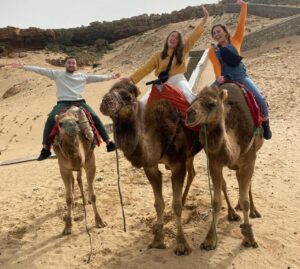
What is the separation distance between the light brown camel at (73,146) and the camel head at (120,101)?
1.23 metres

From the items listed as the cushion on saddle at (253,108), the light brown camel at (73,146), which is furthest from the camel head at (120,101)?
the cushion on saddle at (253,108)

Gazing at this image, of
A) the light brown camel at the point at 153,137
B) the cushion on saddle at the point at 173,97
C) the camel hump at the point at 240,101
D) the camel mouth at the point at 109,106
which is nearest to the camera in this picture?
the camel mouth at the point at 109,106

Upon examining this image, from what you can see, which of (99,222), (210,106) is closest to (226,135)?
(210,106)

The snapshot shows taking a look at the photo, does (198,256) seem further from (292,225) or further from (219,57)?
(219,57)

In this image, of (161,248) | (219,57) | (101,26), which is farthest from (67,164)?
(101,26)

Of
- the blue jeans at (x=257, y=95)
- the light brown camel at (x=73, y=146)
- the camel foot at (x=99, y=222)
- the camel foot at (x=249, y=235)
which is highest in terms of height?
the blue jeans at (x=257, y=95)

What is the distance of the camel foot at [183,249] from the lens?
205 inches

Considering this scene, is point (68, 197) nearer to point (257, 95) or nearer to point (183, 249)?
point (183, 249)

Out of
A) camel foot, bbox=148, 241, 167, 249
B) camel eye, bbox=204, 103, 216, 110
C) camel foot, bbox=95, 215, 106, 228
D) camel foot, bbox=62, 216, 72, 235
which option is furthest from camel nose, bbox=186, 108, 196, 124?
camel foot, bbox=62, 216, 72, 235

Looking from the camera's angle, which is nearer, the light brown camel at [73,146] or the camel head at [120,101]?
the camel head at [120,101]

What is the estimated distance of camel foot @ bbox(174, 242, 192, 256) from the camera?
17.1 feet

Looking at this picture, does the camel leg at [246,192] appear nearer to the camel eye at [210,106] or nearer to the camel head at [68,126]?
the camel eye at [210,106]

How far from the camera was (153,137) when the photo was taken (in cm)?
474

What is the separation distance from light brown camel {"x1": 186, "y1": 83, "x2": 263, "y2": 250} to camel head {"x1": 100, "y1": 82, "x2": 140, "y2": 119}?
640mm
